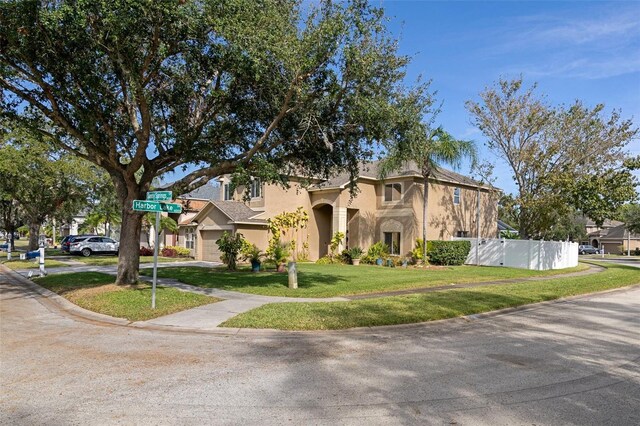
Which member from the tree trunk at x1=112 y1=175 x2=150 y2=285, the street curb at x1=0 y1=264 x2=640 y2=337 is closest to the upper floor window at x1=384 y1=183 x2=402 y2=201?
the street curb at x1=0 y1=264 x2=640 y2=337

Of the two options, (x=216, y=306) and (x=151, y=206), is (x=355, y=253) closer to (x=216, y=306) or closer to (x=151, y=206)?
(x=216, y=306)

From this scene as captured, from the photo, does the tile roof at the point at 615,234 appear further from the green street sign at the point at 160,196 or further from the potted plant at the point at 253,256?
the green street sign at the point at 160,196

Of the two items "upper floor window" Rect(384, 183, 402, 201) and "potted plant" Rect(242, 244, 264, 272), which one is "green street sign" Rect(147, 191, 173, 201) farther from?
"upper floor window" Rect(384, 183, 402, 201)

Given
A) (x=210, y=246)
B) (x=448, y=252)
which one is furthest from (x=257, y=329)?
(x=210, y=246)

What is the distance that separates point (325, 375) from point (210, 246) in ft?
87.5

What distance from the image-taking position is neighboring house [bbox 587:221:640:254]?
75050 mm

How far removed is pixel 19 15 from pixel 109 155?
186 inches

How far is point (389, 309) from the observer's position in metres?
11.5

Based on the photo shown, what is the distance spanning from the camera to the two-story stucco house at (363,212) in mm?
28766

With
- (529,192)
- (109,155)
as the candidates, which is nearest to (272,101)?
(109,155)

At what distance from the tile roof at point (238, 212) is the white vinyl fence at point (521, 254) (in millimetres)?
13302

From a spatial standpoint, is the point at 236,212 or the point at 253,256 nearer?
the point at 253,256

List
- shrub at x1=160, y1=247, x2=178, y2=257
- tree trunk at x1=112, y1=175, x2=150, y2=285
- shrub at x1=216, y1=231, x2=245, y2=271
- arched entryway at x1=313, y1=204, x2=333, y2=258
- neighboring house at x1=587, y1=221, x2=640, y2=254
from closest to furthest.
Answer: tree trunk at x1=112, y1=175, x2=150, y2=285, shrub at x1=216, y1=231, x2=245, y2=271, arched entryway at x1=313, y1=204, x2=333, y2=258, shrub at x1=160, y1=247, x2=178, y2=257, neighboring house at x1=587, y1=221, x2=640, y2=254

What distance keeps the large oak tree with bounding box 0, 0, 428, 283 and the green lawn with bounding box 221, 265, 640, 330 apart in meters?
4.07
